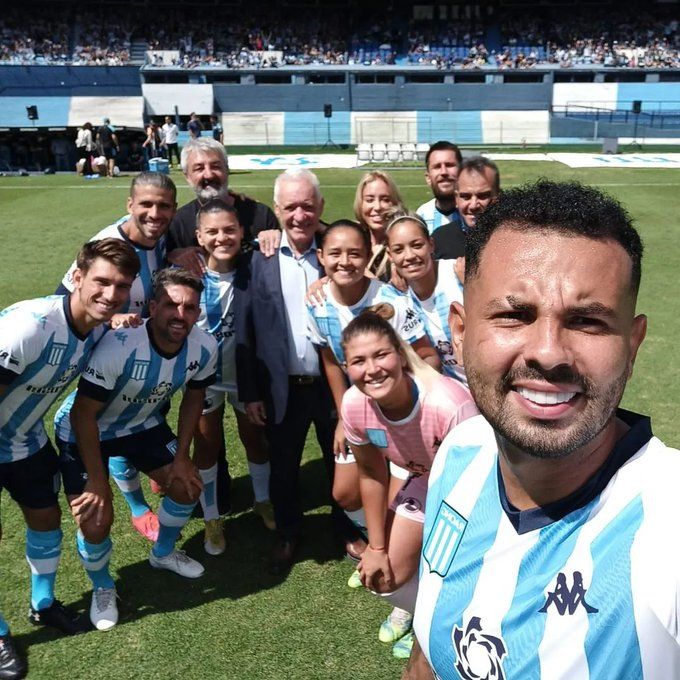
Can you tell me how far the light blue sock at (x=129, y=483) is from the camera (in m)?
4.43

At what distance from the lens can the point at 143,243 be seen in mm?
4293

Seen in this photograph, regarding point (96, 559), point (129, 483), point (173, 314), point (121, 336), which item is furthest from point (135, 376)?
point (129, 483)

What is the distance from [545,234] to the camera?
1.26 m

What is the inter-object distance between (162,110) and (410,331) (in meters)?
34.0

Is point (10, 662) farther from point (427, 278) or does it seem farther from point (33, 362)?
point (427, 278)

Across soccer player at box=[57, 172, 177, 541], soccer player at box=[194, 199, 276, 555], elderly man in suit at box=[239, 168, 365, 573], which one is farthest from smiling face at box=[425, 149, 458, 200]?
soccer player at box=[57, 172, 177, 541]

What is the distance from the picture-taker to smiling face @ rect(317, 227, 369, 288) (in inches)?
138

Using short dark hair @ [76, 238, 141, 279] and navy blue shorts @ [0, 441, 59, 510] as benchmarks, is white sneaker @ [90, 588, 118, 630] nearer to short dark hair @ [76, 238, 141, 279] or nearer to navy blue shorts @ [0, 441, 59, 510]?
navy blue shorts @ [0, 441, 59, 510]

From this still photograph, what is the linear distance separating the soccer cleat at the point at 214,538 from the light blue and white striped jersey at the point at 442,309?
1828 mm

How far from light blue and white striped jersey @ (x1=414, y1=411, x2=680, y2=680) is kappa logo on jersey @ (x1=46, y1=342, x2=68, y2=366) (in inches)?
91.9

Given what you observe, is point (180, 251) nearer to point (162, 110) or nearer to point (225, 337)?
point (225, 337)

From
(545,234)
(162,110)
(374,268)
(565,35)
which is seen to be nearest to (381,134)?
(162,110)

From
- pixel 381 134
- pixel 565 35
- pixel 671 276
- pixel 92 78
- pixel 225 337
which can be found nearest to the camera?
pixel 225 337

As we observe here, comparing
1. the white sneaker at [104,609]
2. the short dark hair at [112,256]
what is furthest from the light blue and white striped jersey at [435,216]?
the white sneaker at [104,609]
